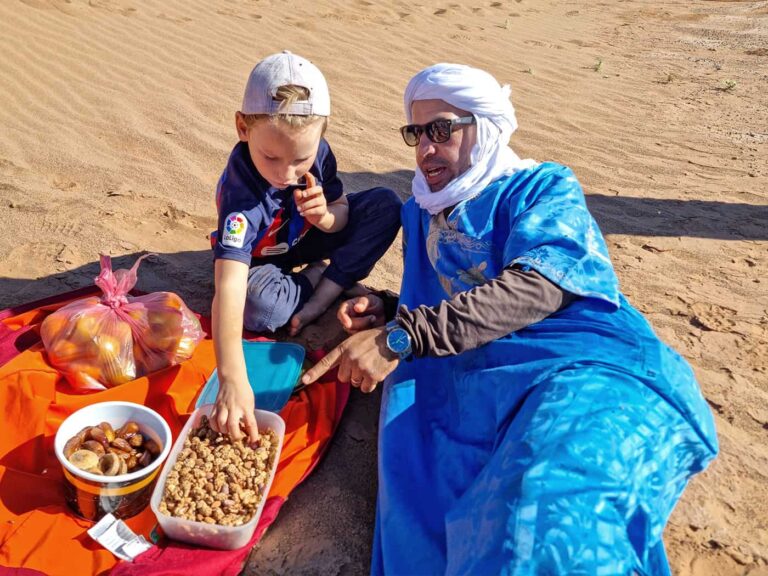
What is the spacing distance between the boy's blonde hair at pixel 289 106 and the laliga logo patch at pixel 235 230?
1.23 ft

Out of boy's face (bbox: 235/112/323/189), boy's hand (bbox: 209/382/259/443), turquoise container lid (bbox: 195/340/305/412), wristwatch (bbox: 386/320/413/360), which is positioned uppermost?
boy's face (bbox: 235/112/323/189)

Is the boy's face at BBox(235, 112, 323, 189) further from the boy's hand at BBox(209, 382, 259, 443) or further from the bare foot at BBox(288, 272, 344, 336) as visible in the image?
the boy's hand at BBox(209, 382, 259, 443)

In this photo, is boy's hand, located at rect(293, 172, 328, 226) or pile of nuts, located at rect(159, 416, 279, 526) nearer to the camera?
pile of nuts, located at rect(159, 416, 279, 526)

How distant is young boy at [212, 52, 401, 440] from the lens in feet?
7.72

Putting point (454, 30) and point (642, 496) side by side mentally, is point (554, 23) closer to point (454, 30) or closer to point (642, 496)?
point (454, 30)

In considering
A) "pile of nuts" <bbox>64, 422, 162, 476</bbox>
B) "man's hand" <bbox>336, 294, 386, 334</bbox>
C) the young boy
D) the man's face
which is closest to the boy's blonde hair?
the young boy

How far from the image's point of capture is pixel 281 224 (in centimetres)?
291

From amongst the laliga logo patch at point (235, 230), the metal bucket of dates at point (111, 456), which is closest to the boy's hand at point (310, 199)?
the laliga logo patch at point (235, 230)

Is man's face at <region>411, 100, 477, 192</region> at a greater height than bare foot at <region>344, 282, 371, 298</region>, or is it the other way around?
man's face at <region>411, 100, 477, 192</region>

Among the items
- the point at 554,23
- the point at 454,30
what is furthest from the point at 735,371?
the point at 554,23

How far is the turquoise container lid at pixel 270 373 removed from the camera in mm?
2611

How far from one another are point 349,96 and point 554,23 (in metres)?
4.54

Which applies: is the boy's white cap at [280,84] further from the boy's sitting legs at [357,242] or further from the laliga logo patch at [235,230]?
the boy's sitting legs at [357,242]

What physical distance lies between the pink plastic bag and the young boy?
289 millimetres
